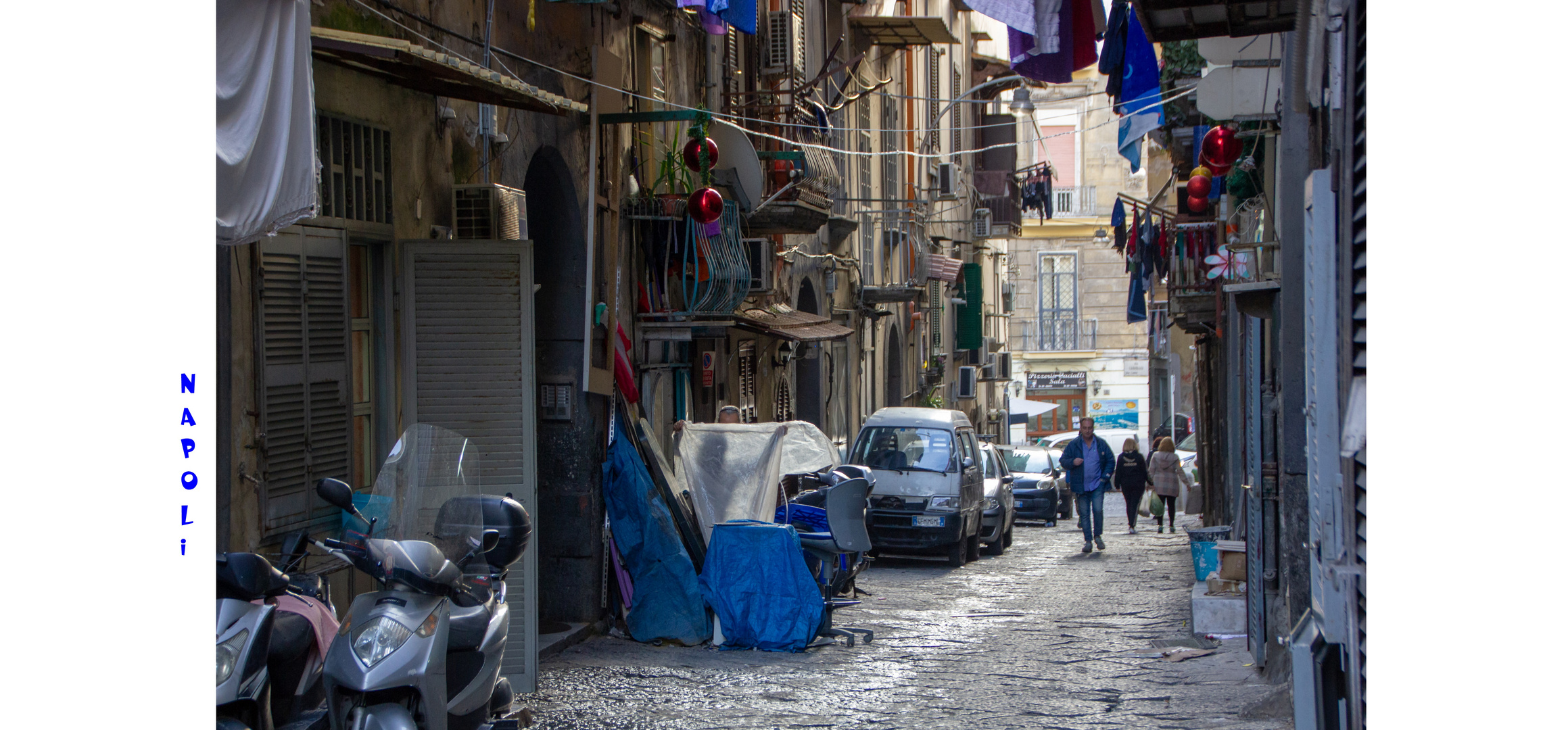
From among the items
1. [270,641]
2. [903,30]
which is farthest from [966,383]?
[270,641]

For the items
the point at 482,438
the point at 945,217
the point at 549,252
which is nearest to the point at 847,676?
the point at 482,438

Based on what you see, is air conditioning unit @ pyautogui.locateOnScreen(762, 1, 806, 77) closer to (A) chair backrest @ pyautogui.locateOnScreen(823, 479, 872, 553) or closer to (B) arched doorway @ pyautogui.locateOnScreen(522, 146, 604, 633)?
(B) arched doorway @ pyautogui.locateOnScreen(522, 146, 604, 633)

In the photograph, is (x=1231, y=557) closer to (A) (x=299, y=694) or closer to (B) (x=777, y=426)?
(B) (x=777, y=426)

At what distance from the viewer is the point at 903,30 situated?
24.0 metres

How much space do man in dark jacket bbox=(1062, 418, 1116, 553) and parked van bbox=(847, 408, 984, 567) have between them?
5.19 ft

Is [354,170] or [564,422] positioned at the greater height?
[354,170]

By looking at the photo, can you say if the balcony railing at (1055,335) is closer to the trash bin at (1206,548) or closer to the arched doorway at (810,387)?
the arched doorway at (810,387)

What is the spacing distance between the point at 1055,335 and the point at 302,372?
144 feet

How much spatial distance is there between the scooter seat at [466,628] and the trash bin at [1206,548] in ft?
25.2

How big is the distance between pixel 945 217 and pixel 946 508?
61.1ft

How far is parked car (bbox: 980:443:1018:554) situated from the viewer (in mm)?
18109

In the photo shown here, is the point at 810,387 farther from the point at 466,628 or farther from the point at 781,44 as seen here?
the point at 466,628

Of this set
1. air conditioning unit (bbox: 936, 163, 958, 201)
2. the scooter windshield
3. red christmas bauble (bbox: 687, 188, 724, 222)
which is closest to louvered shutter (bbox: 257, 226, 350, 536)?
the scooter windshield

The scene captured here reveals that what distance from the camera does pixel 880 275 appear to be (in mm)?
26250
